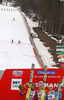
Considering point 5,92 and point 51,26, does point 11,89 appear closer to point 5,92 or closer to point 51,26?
point 5,92

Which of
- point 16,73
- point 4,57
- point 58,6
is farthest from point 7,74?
point 58,6

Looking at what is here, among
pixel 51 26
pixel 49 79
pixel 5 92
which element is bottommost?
pixel 51 26

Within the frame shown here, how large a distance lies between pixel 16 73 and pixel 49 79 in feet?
3.80

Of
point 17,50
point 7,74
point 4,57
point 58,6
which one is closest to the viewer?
point 7,74

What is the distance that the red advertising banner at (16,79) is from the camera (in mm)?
6012

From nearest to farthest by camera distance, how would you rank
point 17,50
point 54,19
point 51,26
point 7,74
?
point 7,74, point 17,50, point 54,19, point 51,26

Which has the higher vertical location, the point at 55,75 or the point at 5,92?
the point at 55,75

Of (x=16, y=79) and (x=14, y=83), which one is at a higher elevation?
(x=16, y=79)

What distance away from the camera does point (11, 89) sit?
6168 millimetres

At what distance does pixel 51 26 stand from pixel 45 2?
5297 millimetres

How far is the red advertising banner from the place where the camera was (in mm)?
6012

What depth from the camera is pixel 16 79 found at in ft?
20.0

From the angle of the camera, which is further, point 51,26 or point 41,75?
point 51,26

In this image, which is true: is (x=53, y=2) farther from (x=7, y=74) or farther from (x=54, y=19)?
(x=7, y=74)
